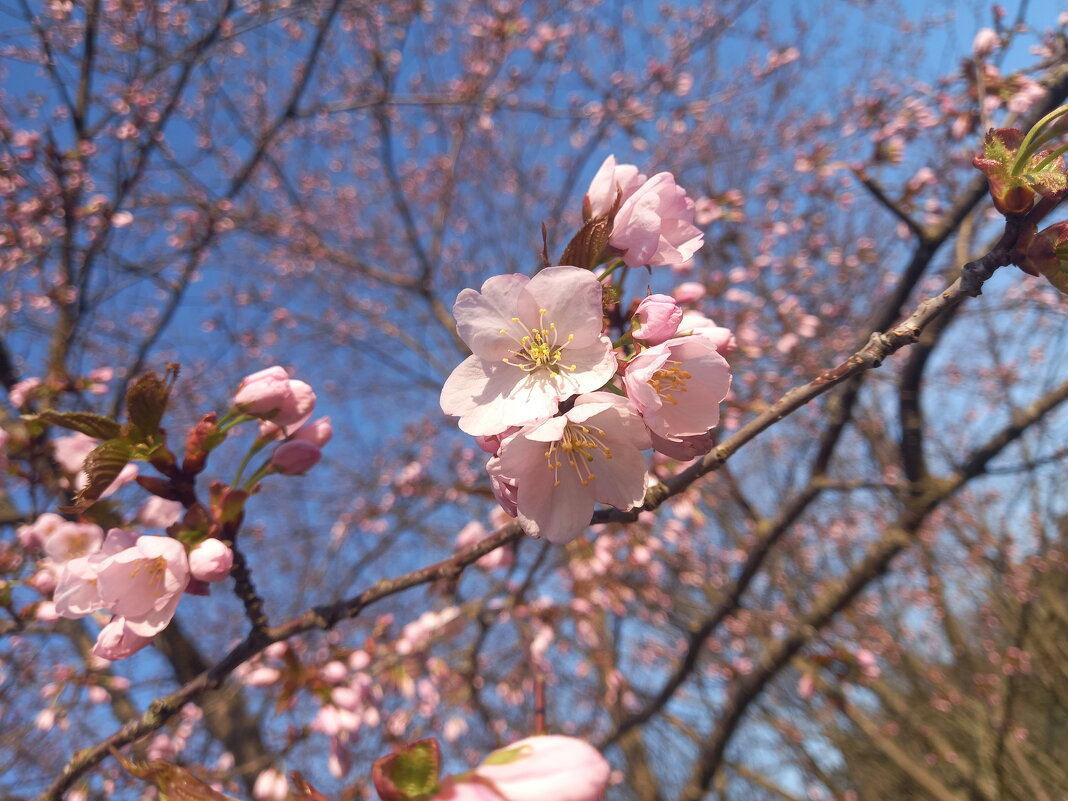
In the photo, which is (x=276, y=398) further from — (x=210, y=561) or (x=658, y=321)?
(x=658, y=321)

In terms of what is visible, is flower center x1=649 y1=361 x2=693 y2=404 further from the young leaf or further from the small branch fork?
the young leaf

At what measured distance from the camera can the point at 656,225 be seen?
886 millimetres

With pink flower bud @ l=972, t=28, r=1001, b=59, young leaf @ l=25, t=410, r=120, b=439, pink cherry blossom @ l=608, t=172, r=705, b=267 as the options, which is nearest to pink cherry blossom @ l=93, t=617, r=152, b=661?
young leaf @ l=25, t=410, r=120, b=439

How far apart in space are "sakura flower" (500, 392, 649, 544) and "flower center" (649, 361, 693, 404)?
0.09 m

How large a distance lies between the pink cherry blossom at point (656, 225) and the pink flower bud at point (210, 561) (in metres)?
0.79

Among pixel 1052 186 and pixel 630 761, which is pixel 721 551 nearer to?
pixel 630 761

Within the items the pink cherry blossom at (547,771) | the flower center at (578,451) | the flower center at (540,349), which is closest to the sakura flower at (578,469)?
the flower center at (578,451)

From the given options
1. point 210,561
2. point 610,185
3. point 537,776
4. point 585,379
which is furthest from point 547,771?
point 610,185

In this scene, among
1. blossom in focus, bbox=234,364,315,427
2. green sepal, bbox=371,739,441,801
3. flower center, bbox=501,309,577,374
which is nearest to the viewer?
green sepal, bbox=371,739,441,801

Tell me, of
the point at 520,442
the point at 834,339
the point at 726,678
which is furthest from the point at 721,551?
the point at 520,442

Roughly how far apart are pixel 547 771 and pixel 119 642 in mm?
762

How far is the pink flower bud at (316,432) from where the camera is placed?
1177mm

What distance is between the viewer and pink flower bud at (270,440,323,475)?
1123mm

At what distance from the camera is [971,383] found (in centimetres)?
670
